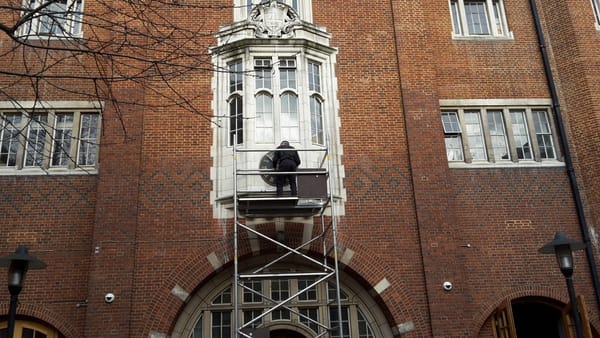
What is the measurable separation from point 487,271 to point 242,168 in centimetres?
602

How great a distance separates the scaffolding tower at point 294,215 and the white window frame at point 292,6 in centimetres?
378

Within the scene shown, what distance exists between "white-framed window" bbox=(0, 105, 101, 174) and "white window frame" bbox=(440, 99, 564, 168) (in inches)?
340

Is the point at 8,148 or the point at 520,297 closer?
the point at 520,297

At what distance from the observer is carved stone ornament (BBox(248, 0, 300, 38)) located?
13.5m

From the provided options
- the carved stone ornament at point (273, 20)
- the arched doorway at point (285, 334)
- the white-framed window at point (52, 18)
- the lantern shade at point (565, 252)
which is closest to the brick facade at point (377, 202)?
the carved stone ornament at point (273, 20)

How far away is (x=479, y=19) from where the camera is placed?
50.5 ft

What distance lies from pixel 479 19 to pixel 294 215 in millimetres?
7979

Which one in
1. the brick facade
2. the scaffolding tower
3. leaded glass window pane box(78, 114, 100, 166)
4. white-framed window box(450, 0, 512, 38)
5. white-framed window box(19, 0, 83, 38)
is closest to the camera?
white-framed window box(19, 0, 83, 38)

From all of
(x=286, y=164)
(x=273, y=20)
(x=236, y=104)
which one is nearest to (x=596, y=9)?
(x=273, y=20)

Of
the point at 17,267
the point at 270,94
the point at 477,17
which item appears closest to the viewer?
the point at 17,267

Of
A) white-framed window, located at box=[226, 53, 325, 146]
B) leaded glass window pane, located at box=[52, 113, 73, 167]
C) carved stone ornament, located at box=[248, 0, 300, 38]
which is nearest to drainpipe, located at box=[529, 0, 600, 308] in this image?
white-framed window, located at box=[226, 53, 325, 146]

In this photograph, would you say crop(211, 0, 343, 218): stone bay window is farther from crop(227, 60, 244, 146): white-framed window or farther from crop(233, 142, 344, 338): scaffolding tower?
crop(233, 142, 344, 338): scaffolding tower

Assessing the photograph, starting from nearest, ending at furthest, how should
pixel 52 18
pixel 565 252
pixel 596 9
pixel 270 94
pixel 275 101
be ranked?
pixel 52 18, pixel 565 252, pixel 275 101, pixel 270 94, pixel 596 9

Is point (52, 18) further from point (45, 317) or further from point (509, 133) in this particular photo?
point (509, 133)
